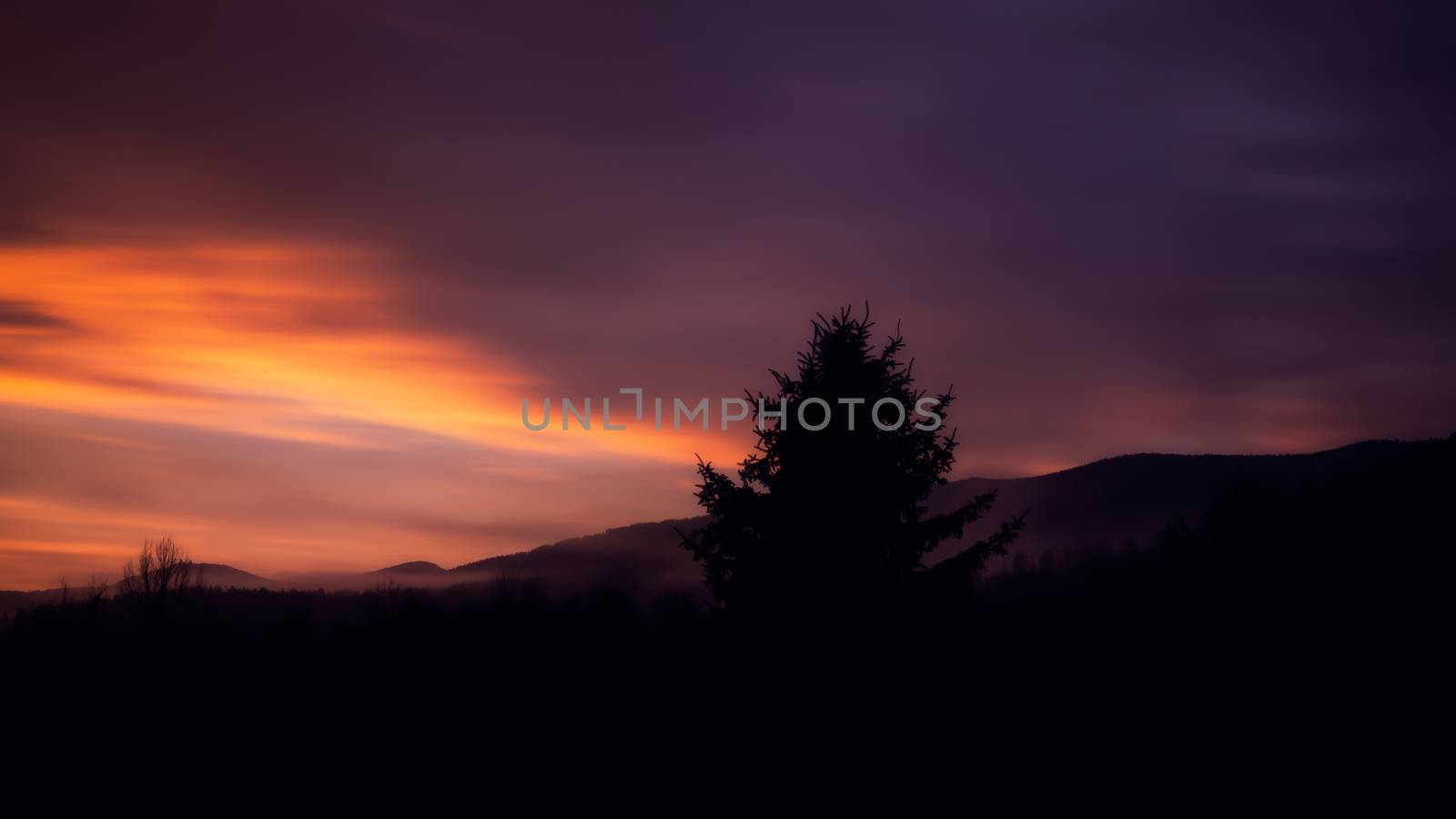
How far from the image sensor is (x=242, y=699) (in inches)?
1216

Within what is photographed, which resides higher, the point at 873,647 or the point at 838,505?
the point at 838,505

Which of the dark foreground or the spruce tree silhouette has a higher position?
the spruce tree silhouette

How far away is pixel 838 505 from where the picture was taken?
65.5 feet

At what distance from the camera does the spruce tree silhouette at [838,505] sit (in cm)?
1975

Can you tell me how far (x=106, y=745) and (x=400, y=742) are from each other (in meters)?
8.14

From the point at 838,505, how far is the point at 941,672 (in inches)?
152

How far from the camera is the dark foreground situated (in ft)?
63.8

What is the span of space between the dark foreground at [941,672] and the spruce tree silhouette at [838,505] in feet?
2.30

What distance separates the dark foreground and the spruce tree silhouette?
70 centimetres

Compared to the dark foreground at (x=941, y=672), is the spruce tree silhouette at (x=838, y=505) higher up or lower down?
higher up

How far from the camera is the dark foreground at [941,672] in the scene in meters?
19.5

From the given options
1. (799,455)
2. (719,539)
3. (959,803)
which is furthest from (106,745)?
(959,803)

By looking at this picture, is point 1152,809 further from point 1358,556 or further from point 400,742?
point 400,742

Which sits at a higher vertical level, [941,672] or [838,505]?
[838,505]
